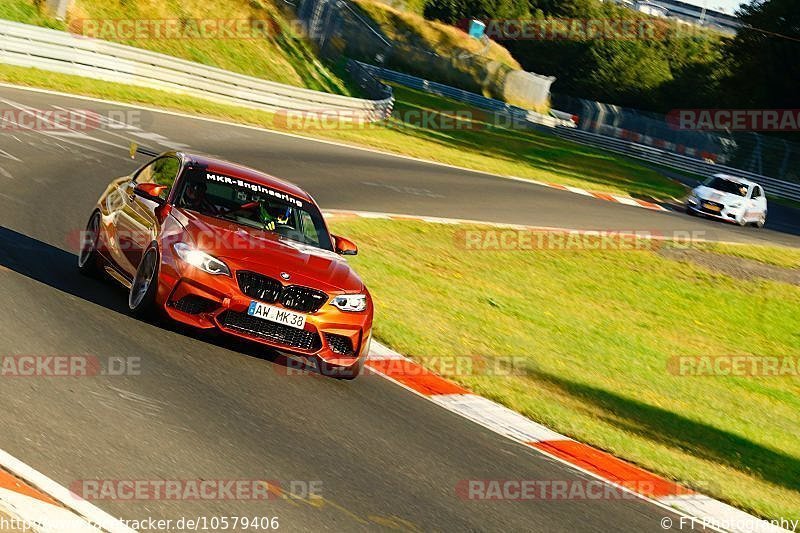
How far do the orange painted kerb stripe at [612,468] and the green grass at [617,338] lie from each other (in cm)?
25

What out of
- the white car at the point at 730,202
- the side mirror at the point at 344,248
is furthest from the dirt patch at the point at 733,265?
the side mirror at the point at 344,248

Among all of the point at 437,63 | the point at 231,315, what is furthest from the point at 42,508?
the point at 437,63

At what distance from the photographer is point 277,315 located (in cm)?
907

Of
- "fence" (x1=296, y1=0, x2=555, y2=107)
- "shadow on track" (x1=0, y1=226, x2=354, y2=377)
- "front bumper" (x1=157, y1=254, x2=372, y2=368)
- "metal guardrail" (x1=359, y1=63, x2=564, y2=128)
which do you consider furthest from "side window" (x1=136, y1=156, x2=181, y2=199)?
"metal guardrail" (x1=359, y1=63, x2=564, y2=128)

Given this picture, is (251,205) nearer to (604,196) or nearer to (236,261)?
(236,261)

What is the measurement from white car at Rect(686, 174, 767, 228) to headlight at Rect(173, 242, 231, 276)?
26110mm

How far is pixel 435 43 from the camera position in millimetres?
71188

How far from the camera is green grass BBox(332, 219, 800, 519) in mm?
10656

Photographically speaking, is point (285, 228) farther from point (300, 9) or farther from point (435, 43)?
point (435, 43)

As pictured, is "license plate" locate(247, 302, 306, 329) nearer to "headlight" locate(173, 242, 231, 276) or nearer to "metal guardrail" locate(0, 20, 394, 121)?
"headlight" locate(173, 242, 231, 276)

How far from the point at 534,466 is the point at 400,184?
1721 cm

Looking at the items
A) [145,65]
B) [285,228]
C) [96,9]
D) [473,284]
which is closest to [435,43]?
[96,9]

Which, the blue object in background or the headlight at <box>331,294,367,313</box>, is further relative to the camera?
the blue object in background

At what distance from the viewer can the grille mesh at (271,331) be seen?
900 cm
